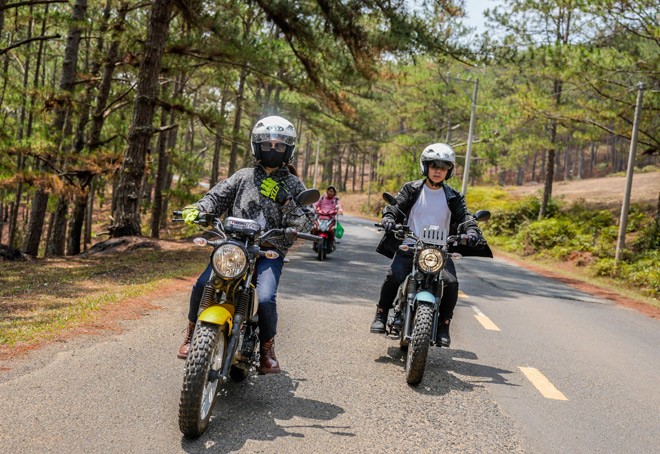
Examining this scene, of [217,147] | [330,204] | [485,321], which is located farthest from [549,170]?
[485,321]

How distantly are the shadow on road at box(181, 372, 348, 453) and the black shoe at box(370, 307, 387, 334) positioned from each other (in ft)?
4.51

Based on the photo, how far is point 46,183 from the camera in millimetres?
12883

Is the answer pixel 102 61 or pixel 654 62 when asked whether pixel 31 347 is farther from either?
pixel 654 62

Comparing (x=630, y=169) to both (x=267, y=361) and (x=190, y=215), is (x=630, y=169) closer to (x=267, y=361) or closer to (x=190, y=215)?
(x=267, y=361)

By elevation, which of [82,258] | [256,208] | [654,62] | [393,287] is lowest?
[82,258]

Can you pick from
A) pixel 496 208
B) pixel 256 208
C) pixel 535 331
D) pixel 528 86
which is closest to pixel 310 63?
pixel 535 331

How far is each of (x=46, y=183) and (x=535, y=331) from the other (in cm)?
977

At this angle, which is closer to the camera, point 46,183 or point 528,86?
point 46,183

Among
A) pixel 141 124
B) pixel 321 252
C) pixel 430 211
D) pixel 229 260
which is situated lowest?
pixel 321 252

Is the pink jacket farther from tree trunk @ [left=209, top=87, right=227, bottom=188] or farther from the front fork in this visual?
the front fork

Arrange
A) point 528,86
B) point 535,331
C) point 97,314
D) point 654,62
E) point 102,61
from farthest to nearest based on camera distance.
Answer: point 528,86 → point 654,62 → point 102,61 → point 535,331 → point 97,314

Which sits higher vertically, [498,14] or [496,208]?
[498,14]

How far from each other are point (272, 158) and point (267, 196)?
12.1 inches

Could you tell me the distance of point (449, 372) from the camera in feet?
19.6
